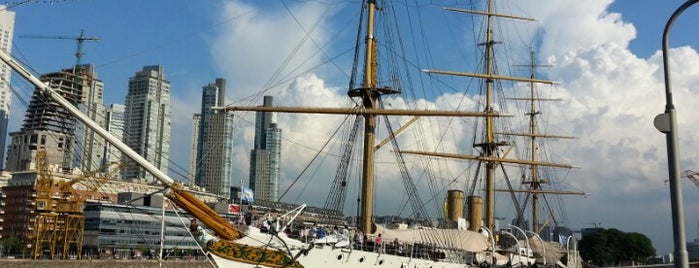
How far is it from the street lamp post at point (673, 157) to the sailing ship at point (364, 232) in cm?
2285

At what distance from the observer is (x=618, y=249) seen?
11656cm

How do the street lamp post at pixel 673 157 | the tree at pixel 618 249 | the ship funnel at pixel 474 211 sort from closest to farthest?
the street lamp post at pixel 673 157 < the ship funnel at pixel 474 211 < the tree at pixel 618 249

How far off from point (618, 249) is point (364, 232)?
87163mm

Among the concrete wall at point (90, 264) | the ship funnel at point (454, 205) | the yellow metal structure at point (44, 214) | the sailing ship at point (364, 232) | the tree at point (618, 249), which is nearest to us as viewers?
the sailing ship at point (364, 232)

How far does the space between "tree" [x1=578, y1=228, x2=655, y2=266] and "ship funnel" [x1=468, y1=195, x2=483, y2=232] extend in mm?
60796

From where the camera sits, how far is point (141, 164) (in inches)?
1145

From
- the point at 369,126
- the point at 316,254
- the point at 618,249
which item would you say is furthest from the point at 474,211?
the point at 618,249

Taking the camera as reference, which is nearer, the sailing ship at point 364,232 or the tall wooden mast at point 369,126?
the sailing ship at point 364,232

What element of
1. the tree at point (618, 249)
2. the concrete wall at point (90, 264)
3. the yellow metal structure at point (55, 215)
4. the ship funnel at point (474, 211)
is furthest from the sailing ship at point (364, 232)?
the tree at point (618, 249)

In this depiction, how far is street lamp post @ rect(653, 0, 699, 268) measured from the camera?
31.9ft

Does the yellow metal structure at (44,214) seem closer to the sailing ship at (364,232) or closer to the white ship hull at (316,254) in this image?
the sailing ship at (364,232)

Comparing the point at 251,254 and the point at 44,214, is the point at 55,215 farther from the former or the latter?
the point at 251,254

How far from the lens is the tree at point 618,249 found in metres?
116

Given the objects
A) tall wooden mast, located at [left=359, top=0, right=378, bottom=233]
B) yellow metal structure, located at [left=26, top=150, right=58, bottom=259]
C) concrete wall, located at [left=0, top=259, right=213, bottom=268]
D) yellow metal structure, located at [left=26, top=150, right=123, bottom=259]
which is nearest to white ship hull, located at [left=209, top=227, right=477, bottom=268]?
tall wooden mast, located at [left=359, top=0, right=378, bottom=233]
